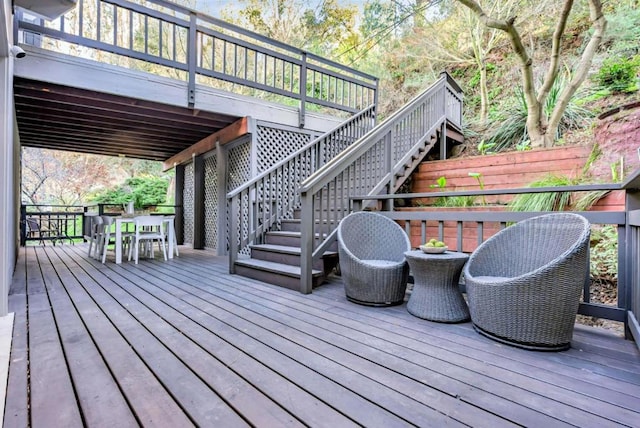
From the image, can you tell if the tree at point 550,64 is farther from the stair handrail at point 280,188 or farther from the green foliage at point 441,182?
the stair handrail at point 280,188

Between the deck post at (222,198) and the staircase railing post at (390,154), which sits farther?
the deck post at (222,198)

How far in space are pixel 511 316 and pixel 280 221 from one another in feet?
12.1

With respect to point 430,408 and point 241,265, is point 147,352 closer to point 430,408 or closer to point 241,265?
point 430,408

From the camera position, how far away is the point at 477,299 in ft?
6.93

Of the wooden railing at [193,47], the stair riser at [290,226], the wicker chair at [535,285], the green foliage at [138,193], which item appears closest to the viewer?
the wicker chair at [535,285]

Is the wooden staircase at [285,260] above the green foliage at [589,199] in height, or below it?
below

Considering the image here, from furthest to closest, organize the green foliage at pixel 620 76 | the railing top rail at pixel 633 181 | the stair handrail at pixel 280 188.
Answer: the green foliage at pixel 620 76 < the stair handrail at pixel 280 188 < the railing top rail at pixel 633 181

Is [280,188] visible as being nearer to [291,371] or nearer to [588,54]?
[291,371]

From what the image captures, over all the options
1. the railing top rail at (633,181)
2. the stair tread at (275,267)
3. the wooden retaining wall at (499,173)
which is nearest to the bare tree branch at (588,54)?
the wooden retaining wall at (499,173)

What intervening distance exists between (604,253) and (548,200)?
2.24 ft

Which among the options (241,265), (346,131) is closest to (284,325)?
(241,265)

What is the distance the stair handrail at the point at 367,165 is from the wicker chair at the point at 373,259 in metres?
0.38

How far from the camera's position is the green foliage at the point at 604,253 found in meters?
3.02

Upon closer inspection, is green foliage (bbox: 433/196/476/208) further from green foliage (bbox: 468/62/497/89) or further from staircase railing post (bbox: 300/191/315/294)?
green foliage (bbox: 468/62/497/89)
